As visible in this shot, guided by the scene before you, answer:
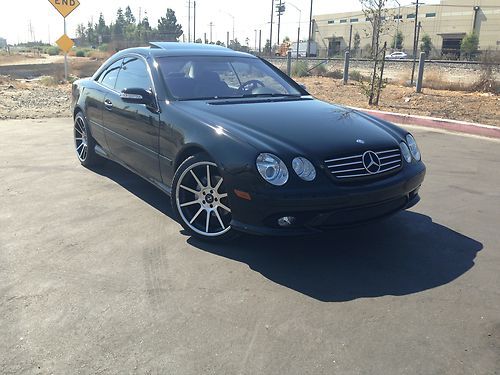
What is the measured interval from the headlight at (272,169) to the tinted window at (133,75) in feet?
5.84

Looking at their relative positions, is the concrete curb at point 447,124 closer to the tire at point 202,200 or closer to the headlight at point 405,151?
the headlight at point 405,151

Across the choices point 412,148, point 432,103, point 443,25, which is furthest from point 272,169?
point 443,25

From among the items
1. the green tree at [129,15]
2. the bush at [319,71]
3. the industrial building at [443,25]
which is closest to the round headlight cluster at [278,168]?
the bush at [319,71]

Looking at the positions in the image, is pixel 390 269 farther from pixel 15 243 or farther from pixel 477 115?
pixel 477 115

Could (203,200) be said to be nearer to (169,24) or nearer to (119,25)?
(169,24)

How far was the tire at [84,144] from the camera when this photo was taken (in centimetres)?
616

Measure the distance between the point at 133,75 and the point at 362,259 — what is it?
304 centimetres

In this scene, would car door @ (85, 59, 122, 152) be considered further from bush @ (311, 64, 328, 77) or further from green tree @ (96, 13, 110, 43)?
green tree @ (96, 13, 110, 43)

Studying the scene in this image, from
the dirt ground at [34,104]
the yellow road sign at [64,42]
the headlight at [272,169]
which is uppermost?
the yellow road sign at [64,42]

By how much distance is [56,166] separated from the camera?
6508 mm

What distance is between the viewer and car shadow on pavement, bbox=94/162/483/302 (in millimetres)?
3330

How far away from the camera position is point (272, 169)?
346 cm

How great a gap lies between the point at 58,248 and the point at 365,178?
2.46 metres

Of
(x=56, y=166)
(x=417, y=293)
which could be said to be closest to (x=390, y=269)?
(x=417, y=293)
